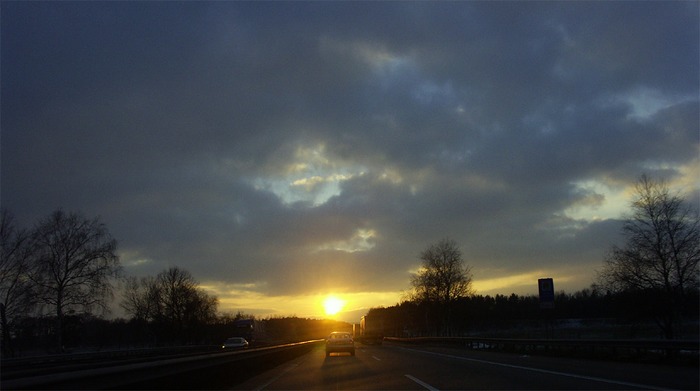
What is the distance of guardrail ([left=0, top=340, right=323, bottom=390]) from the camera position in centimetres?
695

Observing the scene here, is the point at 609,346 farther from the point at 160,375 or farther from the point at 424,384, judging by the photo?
the point at 160,375

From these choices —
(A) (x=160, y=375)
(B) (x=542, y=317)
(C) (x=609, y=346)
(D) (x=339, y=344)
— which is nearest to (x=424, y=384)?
(A) (x=160, y=375)

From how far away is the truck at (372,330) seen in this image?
75.4 m

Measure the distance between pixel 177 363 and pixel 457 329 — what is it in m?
90.0

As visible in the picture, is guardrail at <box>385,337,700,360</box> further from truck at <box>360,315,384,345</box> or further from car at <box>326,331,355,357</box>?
truck at <box>360,315,384,345</box>

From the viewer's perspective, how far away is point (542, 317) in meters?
105

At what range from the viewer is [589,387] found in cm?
1274

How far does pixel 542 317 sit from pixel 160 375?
106666 mm

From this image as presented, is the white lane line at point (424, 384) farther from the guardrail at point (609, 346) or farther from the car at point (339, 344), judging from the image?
the car at point (339, 344)

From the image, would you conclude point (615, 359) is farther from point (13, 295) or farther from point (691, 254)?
point (13, 295)

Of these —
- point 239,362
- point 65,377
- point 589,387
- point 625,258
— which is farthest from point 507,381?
point 625,258

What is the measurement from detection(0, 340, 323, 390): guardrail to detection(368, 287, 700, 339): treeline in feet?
80.0

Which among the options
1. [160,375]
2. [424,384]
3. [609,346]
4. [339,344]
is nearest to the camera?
[160,375]

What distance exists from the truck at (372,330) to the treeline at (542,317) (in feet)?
2.58
